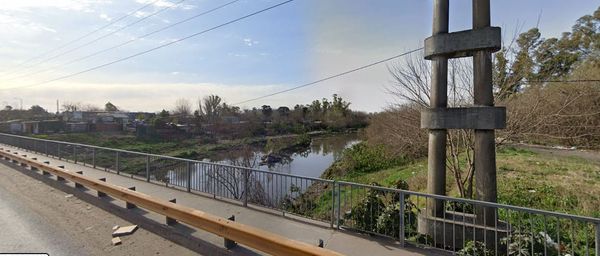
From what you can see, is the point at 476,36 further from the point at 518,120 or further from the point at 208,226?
the point at 208,226

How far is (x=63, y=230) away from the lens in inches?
206

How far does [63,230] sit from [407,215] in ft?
18.7

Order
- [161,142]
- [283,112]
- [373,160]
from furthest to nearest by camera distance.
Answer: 1. [283,112]
2. [161,142]
3. [373,160]

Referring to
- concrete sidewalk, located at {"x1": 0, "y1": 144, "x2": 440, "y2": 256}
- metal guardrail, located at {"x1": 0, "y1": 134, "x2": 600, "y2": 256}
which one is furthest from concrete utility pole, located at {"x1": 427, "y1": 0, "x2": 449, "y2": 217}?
concrete sidewalk, located at {"x1": 0, "y1": 144, "x2": 440, "y2": 256}

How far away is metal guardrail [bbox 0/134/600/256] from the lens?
421 cm

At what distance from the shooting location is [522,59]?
339 inches

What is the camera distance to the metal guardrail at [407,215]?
13.8 feet

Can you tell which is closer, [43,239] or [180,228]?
[43,239]

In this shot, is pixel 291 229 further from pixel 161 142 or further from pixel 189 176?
pixel 161 142

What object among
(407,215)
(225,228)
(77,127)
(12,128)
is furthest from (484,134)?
(77,127)

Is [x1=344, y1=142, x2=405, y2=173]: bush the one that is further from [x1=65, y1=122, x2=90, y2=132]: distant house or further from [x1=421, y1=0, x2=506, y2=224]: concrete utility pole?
[x1=65, y1=122, x2=90, y2=132]: distant house

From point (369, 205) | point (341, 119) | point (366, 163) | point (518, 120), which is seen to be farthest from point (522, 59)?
point (341, 119)

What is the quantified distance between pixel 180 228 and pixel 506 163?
16131 millimetres

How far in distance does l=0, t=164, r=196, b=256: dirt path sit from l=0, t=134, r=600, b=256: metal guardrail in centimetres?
231
